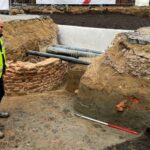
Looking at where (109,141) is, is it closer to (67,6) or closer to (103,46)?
(103,46)

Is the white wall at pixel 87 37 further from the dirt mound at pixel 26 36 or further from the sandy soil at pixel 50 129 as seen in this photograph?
the sandy soil at pixel 50 129

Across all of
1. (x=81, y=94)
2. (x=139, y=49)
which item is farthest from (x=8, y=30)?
(x=139, y=49)

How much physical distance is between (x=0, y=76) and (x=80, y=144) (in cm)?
168

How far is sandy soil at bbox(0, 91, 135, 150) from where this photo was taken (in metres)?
5.58

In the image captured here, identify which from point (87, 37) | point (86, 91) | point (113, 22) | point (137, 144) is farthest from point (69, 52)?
point (137, 144)

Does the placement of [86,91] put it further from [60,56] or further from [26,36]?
[26,36]

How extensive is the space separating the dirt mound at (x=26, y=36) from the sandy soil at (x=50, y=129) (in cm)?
178

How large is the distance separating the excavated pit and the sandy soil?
478 millimetres

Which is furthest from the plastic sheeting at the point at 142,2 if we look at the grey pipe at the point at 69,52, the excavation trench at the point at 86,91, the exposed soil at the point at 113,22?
the excavation trench at the point at 86,91

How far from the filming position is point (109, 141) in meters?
5.71

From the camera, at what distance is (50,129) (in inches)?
240

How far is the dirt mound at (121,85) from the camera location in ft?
20.0

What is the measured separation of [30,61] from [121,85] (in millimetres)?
3503

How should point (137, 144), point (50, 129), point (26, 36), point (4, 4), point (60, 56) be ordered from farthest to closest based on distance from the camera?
point (4, 4) < point (26, 36) < point (60, 56) < point (50, 129) < point (137, 144)
